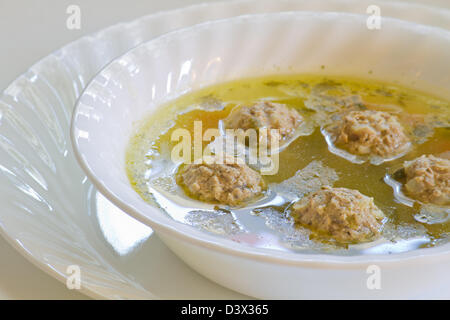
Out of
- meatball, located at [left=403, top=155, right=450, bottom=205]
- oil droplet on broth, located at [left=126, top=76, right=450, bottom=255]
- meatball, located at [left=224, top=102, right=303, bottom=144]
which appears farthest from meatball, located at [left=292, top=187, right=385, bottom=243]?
meatball, located at [left=224, top=102, right=303, bottom=144]

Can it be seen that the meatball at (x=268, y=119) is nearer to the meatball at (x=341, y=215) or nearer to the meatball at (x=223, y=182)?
the meatball at (x=223, y=182)

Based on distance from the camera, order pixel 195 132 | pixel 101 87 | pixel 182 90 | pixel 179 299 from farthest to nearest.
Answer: pixel 182 90 < pixel 195 132 < pixel 101 87 < pixel 179 299

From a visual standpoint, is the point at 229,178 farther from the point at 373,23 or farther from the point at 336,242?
the point at 373,23

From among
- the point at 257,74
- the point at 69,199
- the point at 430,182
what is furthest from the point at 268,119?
the point at 69,199

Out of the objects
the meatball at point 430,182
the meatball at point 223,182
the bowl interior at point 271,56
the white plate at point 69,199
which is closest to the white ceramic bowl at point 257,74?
the bowl interior at point 271,56

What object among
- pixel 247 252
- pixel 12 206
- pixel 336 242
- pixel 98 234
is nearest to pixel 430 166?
pixel 336 242
